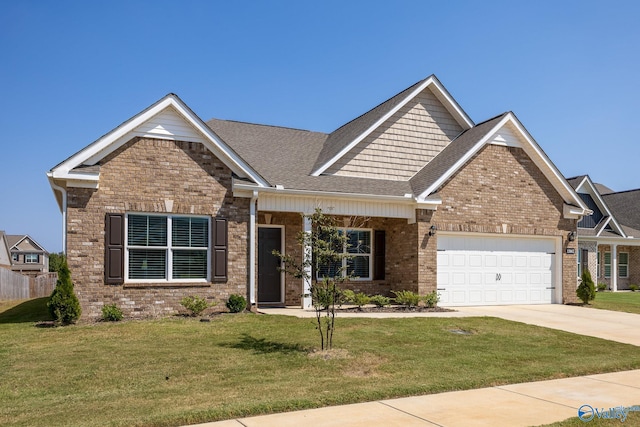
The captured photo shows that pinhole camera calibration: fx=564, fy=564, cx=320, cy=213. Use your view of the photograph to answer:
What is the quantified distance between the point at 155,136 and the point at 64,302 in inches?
178

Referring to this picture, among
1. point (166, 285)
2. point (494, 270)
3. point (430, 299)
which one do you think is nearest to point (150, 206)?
point (166, 285)

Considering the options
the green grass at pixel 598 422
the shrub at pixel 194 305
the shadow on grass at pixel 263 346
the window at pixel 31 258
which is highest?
the shrub at pixel 194 305

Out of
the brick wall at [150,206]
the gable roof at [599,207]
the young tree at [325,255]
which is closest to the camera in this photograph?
the young tree at [325,255]

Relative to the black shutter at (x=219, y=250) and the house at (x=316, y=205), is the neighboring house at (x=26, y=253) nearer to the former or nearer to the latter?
the house at (x=316, y=205)

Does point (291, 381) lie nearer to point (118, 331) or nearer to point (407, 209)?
point (118, 331)

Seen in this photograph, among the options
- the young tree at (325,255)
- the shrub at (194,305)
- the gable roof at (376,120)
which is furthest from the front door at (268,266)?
the young tree at (325,255)

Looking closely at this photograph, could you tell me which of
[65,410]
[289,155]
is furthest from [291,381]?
[289,155]

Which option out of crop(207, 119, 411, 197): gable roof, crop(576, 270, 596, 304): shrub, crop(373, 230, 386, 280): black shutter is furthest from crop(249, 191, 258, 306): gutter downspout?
crop(576, 270, 596, 304): shrub

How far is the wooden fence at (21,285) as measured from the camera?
92.0ft

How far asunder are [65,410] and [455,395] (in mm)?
4936

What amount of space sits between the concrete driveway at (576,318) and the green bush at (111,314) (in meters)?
9.36

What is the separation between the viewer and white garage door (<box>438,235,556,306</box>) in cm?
1789

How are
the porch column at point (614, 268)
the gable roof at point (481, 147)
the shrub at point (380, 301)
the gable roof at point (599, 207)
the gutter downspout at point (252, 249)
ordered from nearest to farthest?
the gutter downspout at point (252, 249) < the shrub at point (380, 301) < the gable roof at point (481, 147) < the gable roof at point (599, 207) < the porch column at point (614, 268)

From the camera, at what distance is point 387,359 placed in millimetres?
9680
